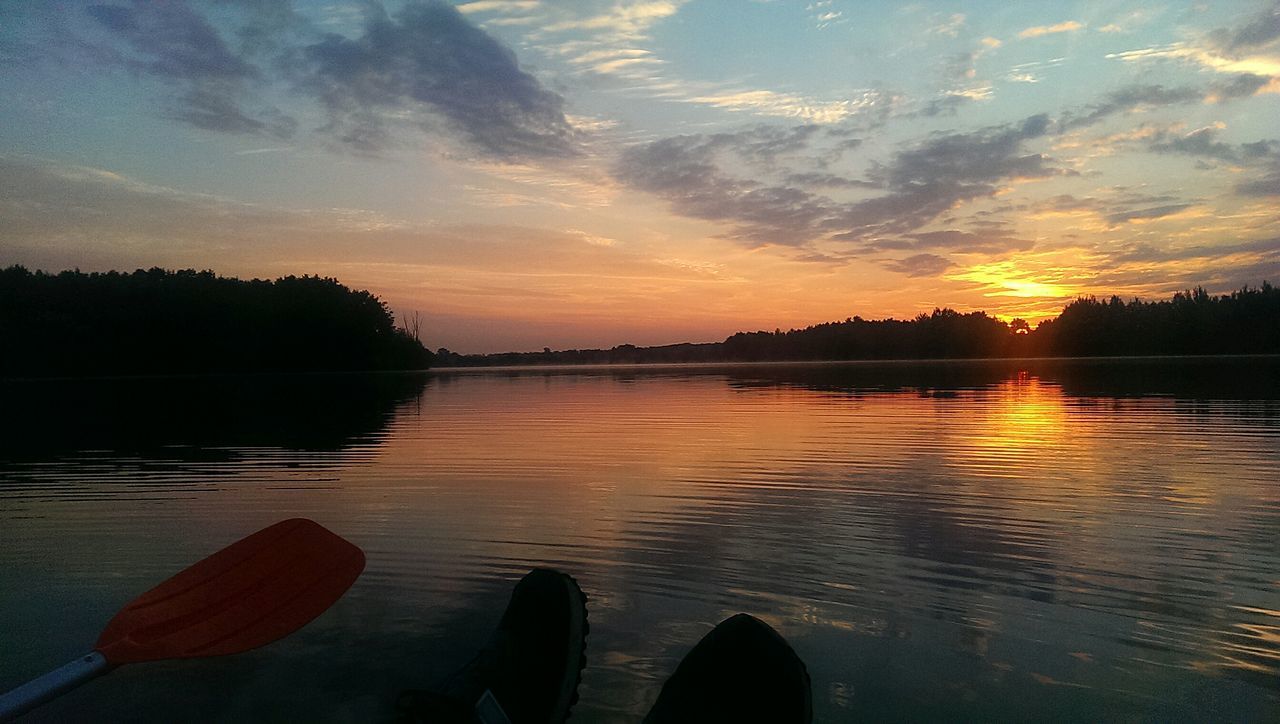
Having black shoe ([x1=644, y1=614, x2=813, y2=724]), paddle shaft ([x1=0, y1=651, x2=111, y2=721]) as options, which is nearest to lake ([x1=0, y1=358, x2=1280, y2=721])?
paddle shaft ([x1=0, y1=651, x2=111, y2=721])

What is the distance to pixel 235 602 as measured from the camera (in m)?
4.51

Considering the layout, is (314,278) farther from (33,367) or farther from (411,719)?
(411,719)

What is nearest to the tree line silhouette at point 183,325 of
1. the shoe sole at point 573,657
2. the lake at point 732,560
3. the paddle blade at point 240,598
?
the lake at point 732,560

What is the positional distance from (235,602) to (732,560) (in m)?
3.99

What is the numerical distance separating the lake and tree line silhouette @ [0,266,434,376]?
92064 mm

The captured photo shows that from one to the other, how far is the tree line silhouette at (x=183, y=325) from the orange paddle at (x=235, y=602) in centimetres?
10601

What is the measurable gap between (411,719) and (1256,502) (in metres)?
10.3

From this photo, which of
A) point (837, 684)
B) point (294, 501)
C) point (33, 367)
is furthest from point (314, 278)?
point (837, 684)

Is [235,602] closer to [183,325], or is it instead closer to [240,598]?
[240,598]

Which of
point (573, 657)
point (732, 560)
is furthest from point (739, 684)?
point (732, 560)

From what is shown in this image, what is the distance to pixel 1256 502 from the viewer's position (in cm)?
871

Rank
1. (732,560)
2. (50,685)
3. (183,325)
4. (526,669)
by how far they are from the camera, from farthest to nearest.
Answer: (183,325) → (732,560) → (526,669) → (50,685)

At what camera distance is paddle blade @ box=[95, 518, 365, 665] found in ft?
13.1

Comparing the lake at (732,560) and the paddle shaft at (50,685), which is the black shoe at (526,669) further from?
the paddle shaft at (50,685)
